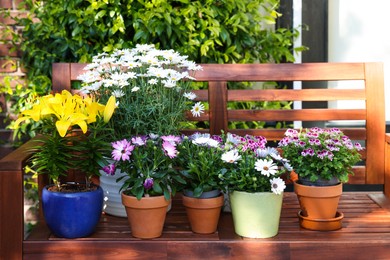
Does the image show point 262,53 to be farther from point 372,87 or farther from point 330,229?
point 330,229

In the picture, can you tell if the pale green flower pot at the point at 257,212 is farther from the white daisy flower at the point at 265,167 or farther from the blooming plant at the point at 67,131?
the blooming plant at the point at 67,131

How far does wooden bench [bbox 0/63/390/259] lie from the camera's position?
7.04 ft

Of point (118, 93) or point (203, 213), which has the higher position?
point (118, 93)

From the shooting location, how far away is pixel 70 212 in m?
2.18

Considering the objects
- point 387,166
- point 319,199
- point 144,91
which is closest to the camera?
point 319,199

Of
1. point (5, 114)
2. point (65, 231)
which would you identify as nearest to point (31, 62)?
point (5, 114)

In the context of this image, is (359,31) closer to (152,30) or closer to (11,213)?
(152,30)

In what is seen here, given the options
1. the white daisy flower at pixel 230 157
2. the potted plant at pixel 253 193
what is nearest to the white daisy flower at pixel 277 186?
the potted plant at pixel 253 193

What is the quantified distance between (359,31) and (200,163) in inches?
61.6

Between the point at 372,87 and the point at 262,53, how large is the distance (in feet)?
2.30

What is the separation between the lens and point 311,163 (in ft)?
7.41

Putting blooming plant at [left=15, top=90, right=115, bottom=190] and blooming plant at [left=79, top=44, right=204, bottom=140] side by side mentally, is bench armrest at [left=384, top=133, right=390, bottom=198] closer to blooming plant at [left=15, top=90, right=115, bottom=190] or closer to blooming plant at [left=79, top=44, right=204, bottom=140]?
blooming plant at [left=79, top=44, right=204, bottom=140]

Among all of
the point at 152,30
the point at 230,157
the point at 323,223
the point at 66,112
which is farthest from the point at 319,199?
the point at 152,30

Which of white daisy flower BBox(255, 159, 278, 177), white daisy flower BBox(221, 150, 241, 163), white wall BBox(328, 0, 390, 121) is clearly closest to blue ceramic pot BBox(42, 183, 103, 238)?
white daisy flower BBox(221, 150, 241, 163)
